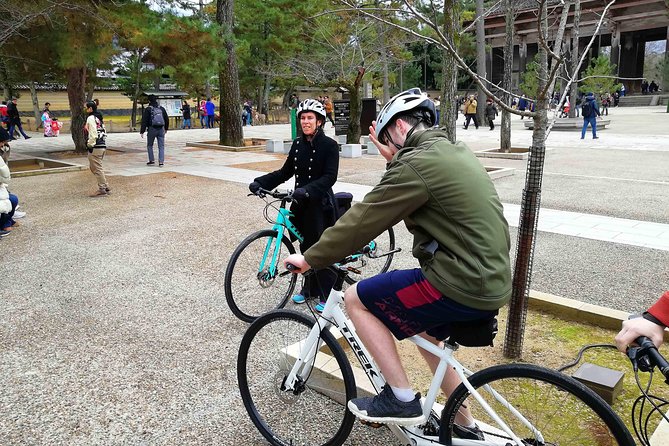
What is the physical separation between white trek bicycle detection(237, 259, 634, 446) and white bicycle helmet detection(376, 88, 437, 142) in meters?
0.80

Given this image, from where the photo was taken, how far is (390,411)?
235 cm

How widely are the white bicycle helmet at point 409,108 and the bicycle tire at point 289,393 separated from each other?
108 cm

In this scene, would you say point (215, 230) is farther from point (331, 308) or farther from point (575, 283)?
point (331, 308)

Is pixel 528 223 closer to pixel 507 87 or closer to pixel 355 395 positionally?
pixel 355 395

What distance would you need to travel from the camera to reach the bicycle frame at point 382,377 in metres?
2.22

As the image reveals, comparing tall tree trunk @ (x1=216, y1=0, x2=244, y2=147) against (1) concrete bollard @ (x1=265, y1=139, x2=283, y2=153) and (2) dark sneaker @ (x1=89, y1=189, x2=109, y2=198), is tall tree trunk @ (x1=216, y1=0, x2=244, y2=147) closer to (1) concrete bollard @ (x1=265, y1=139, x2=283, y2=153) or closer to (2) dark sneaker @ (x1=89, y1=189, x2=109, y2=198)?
(1) concrete bollard @ (x1=265, y1=139, x2=283, y2=153)

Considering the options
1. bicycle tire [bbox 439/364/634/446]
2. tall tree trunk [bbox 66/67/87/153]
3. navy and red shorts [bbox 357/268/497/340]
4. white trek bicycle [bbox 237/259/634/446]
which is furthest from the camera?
tall tree trunk [bbox 66/67/87/153]

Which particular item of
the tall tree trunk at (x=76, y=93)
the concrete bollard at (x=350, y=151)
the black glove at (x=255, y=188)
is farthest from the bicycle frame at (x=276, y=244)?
the tall tree trunk at (x=76, y=93)

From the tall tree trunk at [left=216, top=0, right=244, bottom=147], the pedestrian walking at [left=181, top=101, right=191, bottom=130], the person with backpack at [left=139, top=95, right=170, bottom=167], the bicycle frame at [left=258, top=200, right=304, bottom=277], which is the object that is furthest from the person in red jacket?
the pedestrian walking at [left=181, top=101, right=191, bottom=130]

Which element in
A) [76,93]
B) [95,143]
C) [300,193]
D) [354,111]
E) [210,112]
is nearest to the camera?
[300,193]

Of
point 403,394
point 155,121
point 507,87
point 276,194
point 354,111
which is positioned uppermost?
point 507,87

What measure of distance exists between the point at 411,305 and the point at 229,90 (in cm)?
1711

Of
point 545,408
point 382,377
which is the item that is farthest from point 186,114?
point 545,408

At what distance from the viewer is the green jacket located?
2.11m
